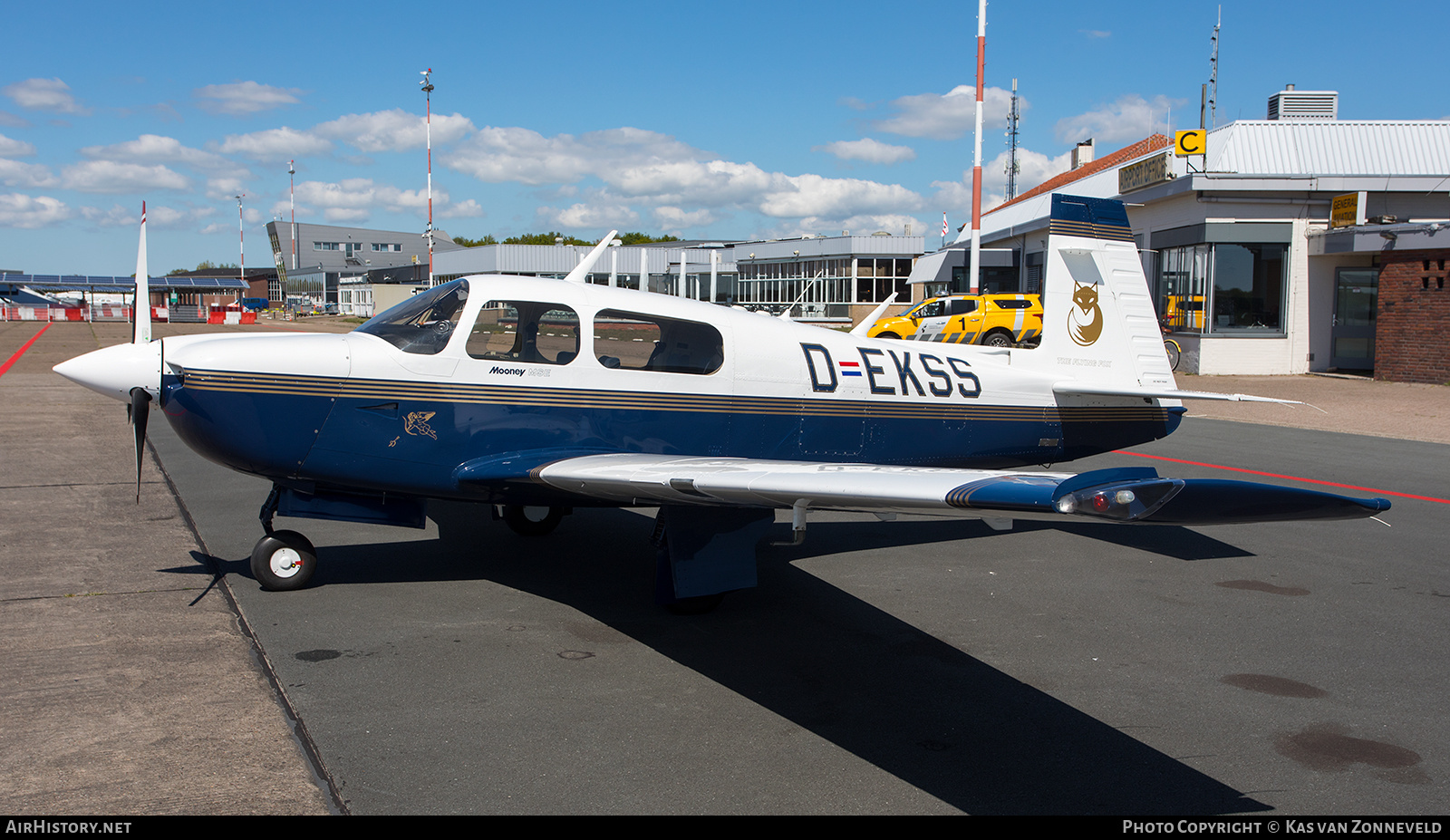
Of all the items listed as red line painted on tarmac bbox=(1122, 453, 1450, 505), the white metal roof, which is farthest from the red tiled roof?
red line painted on tarmac bbox=(1122, 453, 1450, 505)

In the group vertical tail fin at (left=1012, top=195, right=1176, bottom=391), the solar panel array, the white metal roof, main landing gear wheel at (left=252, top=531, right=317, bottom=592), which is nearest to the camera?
A: main landing gear wheel at (left=252, top=531, right=317, bottom=592)

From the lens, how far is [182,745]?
12.4 feet

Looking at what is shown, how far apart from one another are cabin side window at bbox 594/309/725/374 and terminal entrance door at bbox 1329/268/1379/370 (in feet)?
80.2

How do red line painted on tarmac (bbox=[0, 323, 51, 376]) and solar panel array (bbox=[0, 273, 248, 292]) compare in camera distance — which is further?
solar panel array (bbox=[0, 273, 248, 292])

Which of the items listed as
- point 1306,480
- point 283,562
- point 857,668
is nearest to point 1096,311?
point 857,668

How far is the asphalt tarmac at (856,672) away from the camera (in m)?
3.55

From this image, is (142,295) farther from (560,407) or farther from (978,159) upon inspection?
(978,159)

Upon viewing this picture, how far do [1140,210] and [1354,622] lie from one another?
25.9 m

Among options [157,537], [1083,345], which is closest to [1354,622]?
[1083,345]

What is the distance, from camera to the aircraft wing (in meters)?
2.78

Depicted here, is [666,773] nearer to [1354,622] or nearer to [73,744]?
[73,744]

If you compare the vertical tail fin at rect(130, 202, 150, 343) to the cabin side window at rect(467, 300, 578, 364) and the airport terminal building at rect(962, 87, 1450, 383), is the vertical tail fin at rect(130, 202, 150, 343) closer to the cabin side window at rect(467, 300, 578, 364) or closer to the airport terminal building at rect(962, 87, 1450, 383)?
the cabin side window at rect(467, 300, 578, 364)

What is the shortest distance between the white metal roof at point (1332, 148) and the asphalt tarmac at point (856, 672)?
66.6 feet

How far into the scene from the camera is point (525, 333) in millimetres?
5824
